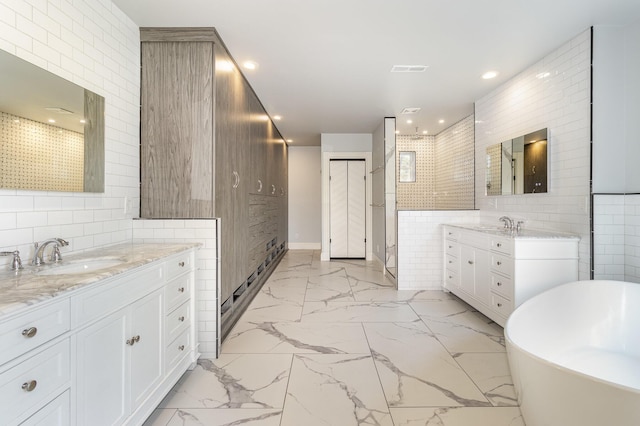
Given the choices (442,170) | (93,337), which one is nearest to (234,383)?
(93,337)

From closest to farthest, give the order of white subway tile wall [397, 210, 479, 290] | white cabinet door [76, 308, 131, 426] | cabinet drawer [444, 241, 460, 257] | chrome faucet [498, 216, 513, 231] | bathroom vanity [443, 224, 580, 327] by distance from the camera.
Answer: white cabinet door [76, 308, 131, 426] < bathroom vanity [443, 224, 580, 327] < chrome faucet [498, 216, 513, 231] < cabinet drawer [444, 241, 460, 257] < white subway tile wall [397, 210, 479, 290]

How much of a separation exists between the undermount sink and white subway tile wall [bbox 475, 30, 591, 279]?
3.43m

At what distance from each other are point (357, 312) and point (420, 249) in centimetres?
146

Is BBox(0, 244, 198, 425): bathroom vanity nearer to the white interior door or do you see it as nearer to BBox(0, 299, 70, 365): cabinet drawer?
BBox(0, 299, 70, 365): cabinet drawer

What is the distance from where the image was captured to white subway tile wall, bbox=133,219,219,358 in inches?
93.4

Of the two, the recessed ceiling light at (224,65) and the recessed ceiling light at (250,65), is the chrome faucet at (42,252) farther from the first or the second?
the recessed ceiling light at (250,65)

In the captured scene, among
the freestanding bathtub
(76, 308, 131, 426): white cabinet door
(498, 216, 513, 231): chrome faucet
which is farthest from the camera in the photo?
(498, 216, 513, 231): chrome faucet

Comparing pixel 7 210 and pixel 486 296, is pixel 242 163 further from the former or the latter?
pixel 486 296

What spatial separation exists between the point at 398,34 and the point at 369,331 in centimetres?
263

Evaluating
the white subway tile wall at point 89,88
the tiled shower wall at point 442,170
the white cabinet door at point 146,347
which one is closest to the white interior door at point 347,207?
the tiled shower wall at point 442,170

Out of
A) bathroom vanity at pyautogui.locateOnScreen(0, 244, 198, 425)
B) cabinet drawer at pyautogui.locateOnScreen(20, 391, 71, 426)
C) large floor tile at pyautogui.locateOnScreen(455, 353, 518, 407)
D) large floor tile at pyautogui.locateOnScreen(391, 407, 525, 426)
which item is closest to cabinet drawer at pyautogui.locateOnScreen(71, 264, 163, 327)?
bathroom vanity at pyautogui.locateOnScreen(0, 244, 198, 425)

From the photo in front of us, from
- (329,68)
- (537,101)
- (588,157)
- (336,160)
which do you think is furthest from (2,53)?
→ (336,160)

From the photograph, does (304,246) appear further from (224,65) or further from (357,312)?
(224,65)

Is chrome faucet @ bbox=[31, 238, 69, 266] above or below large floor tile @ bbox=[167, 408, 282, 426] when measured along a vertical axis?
above
